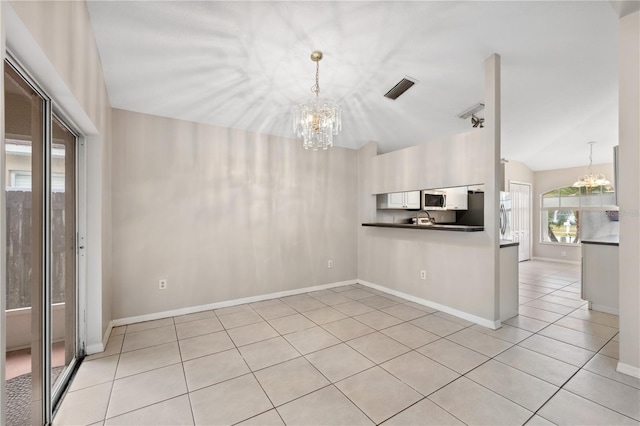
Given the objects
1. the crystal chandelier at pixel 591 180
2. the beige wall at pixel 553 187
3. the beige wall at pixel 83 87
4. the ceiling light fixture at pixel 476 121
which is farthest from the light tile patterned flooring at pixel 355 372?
the beige wall at pixel 553 187

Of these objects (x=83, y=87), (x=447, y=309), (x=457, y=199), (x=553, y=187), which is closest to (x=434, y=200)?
(x=457, y=199)

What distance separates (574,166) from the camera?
6.52 meters

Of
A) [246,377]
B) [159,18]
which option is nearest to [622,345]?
[246,377]

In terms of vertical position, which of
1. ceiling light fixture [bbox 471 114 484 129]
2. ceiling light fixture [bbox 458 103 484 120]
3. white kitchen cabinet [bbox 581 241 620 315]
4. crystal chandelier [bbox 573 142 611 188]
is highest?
ceiling light fixture [bbox 458 103 484 120]

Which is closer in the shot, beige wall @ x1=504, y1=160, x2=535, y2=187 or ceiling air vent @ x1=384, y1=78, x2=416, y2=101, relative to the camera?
ceiling air vent @ x1=384, y1=78, x2=416, y2=101

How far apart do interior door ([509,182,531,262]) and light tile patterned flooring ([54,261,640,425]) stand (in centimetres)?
390

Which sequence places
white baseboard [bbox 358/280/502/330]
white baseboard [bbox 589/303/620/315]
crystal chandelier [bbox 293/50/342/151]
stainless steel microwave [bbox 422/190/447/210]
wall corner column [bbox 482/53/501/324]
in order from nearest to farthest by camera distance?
crystal chandelier [bbox 293/50/342/151], wall corner column [bbox 482/53/501/324], white baseboard [bbox 358/280/502/330], white baseboard [bbox 589/303/620/315], stainless steel microwave [bbox 422/190/447/210]

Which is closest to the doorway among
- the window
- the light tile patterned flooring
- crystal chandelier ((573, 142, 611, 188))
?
the light tile patterned flooring

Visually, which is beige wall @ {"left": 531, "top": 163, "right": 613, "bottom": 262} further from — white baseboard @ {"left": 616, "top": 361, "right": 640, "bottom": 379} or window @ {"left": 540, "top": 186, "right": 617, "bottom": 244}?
white baseboard @ {"left": 616, "top": 361, "right": 640, "bottom": 379}

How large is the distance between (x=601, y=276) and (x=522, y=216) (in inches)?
157

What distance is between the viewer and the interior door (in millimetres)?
6870

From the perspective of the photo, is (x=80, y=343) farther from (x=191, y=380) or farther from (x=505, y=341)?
(x=505, y=341)

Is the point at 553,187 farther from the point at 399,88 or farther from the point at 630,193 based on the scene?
the point at 399,88

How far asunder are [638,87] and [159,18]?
3.63 m
